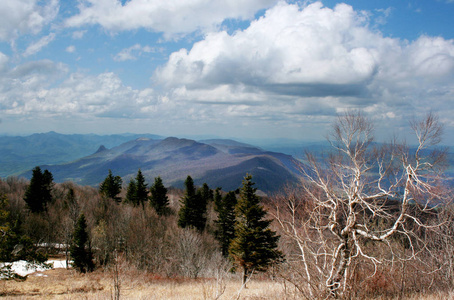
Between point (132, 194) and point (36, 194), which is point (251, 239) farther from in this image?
point (36, 194)

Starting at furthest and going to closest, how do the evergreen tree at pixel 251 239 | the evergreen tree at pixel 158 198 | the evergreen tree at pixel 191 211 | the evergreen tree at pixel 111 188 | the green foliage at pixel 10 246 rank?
the evergreen tree at pixel 111 188 → the evergreen tree at pixel 158 198 → the evergreen tree at pixel 191 211 → the evergreen tree at pixel 251 239 → the green foliage at pixel 10 246

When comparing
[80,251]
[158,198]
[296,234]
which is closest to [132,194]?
[158,198]

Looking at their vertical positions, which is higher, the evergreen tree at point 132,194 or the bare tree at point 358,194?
the bare tree at point 358,194

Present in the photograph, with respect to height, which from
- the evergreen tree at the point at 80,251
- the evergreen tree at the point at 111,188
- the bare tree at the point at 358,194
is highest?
the bare tree at the point at 358,194

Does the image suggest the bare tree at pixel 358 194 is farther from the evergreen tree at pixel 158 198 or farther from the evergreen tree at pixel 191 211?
the evergreen tree at pixel 158 198

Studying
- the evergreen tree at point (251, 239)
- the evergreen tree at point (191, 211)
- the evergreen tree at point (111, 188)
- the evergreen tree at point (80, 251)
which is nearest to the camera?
the evergreen tree at point (251, 239)

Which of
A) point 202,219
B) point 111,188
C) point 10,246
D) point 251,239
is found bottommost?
point 202,219

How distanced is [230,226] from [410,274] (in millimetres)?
31631

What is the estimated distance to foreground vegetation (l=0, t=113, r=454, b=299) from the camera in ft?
24.9

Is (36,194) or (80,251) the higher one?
(36,194)

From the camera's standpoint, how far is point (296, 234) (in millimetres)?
7559

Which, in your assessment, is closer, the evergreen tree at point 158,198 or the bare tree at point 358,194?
the bare tree at point 358,194

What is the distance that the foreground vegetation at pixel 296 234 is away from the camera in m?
7.59

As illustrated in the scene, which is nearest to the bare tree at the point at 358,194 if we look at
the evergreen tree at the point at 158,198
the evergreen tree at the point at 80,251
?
the evergreen tree at the point at 80,251
